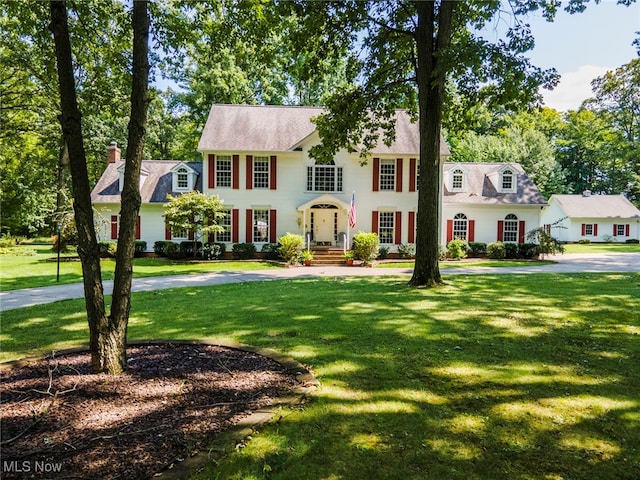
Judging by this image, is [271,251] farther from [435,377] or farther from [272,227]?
[435,377]

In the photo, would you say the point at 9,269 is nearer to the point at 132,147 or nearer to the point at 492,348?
the point at 132,147

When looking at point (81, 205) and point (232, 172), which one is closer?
point (81, 205)

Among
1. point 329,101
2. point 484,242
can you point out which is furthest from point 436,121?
point 484,242

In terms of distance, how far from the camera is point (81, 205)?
158 inches

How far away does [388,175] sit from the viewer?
23.9 meters

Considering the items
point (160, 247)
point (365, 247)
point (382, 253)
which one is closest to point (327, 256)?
point (365, 247)

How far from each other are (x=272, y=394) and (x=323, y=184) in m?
20.6

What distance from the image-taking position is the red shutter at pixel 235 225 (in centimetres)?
2334

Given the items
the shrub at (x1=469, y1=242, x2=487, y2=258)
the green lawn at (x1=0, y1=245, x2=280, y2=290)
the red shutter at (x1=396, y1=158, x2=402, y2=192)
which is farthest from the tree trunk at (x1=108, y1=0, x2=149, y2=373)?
the shrub at (x1=469, y1=242, x2=487, y2=258)

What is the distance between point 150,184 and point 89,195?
75.0 ft

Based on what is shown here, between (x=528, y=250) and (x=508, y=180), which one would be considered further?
(x=508, y=180)

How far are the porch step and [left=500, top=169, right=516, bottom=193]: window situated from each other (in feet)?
37.5

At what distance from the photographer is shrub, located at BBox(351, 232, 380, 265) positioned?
20891mm

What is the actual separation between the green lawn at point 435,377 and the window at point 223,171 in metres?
15.0
